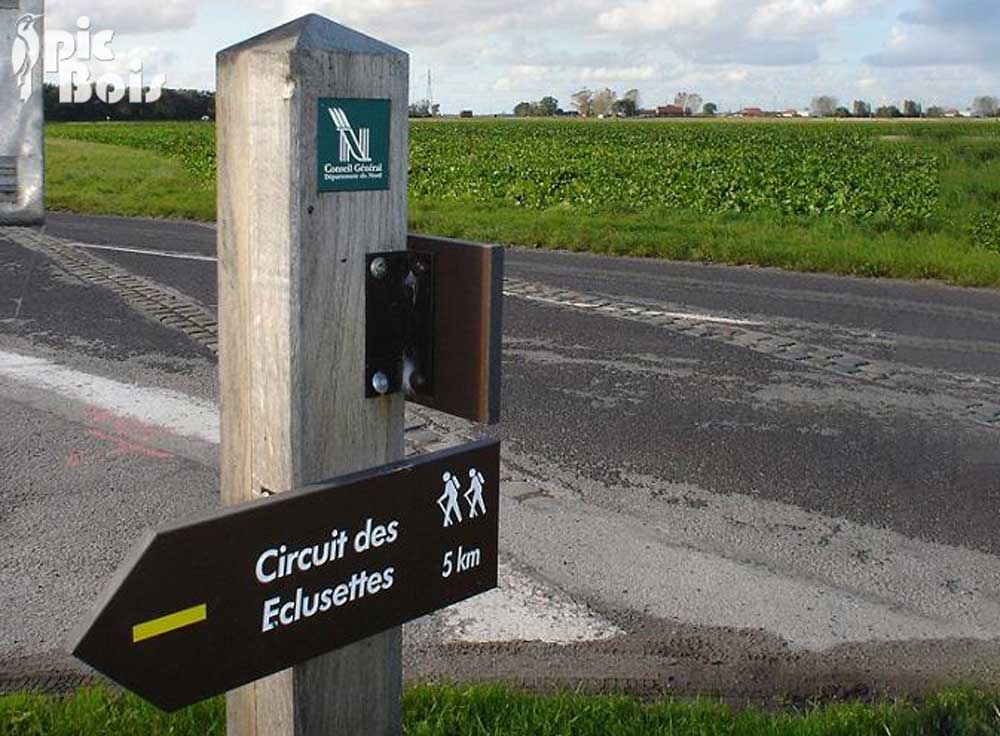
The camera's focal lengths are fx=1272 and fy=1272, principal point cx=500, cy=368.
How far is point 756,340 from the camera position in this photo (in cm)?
852

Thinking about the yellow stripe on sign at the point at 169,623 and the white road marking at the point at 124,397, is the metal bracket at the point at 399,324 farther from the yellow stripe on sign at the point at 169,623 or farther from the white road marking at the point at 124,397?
the white road marking at the point at 124,397

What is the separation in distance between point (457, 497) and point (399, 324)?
1.04 ft

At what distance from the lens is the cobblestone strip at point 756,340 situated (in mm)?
7383

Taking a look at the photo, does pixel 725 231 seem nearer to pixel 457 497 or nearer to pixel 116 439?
pixel 116 439

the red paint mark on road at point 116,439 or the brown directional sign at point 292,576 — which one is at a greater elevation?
the brown directional sign at point 292,576

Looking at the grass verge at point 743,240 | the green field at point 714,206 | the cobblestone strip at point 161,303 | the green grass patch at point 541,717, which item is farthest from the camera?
the green field at point 714,206

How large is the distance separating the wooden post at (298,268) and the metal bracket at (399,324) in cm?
2

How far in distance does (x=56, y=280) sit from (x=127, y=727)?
26.7 ft

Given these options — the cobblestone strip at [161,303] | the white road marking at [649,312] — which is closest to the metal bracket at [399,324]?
Result: the cobblestone strip at [161,303]

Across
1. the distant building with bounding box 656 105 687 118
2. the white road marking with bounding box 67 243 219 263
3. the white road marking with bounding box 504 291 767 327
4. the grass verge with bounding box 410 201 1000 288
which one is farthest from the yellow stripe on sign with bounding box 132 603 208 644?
the distant building with bounding box 656 105 687 118

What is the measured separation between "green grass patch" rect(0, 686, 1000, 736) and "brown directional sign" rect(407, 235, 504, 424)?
125cm

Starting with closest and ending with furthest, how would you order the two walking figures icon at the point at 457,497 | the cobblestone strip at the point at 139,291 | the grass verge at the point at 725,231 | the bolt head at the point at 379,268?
the bolt head at the point at 379,268
the two walking figures icon at the point at 457,497
the cobblestone strip at the point at 139,291
the grass verge at the point at 725,231

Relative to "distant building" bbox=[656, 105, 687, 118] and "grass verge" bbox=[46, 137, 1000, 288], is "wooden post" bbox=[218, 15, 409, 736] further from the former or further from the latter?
"distant building" bbox=[656, 105, 687, 118]

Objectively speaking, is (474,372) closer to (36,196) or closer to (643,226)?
(36,196)
